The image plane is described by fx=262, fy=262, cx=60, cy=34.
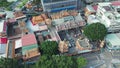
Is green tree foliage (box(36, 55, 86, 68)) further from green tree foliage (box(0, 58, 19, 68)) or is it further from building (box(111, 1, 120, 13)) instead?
building (box(111, 1, 120, 13))

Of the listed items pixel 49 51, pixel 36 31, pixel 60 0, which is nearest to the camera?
pixel 49 51

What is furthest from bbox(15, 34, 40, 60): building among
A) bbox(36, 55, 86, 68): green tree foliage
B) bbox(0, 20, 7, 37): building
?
bbox(36, 55, 86, 68): green tree foliage

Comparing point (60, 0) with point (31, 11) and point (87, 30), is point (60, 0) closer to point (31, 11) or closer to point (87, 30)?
point (31, 11)

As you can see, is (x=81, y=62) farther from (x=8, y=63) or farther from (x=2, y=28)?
(x=2, y=28)

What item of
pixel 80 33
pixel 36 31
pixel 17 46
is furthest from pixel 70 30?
pixel 17 46

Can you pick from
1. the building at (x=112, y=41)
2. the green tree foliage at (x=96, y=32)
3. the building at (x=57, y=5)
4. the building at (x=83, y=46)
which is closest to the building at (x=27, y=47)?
the building at (x=83, y=46)

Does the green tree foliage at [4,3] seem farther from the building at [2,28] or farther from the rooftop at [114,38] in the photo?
the rooftop at [114,38]
